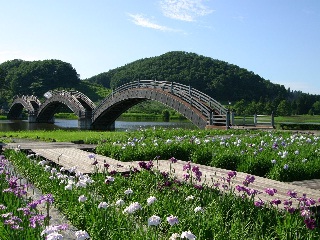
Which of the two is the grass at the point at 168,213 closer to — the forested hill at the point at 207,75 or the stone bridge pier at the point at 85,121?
the stone bridge pier at the point at 85,121

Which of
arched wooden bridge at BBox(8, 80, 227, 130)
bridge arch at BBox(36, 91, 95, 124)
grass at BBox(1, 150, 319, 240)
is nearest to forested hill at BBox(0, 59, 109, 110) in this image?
bridge arch at BBox(36, 91, 95, 124)

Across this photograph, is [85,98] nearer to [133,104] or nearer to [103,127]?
[103,127]

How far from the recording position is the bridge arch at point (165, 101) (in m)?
30.3

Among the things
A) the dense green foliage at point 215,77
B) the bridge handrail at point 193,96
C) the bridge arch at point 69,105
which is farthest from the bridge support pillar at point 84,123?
the dense green foliage at point 215,77

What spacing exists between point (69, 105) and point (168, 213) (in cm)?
5030

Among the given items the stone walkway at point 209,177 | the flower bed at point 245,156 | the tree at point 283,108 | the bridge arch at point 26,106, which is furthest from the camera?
the tree at point 283,108

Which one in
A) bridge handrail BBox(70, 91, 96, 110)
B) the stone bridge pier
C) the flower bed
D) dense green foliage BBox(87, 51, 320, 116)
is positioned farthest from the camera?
dense green foliage BBox(87, 51, 320, 116)

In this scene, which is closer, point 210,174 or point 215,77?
point 210,174

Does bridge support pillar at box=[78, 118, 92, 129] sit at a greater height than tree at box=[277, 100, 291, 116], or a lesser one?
lesser

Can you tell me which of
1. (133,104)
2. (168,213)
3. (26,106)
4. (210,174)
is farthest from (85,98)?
(168,213)

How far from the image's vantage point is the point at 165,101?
3453 centimetres

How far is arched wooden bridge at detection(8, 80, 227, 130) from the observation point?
99.3ft

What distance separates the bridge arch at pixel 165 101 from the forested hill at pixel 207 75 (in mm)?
70598

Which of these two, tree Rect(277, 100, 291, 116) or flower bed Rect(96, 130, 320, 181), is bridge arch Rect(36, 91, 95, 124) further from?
tree Rect(277, 100, 291, 116)
